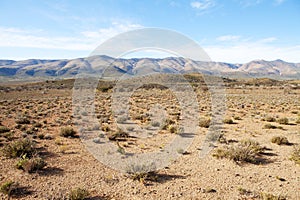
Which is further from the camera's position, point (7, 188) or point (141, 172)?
point (141, 172)

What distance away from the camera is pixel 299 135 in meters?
13.0

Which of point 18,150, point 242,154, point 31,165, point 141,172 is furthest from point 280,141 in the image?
point 18,150

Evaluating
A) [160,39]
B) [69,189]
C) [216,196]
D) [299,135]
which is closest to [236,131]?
[299,135]

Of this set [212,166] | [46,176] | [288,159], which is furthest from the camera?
[288,159]

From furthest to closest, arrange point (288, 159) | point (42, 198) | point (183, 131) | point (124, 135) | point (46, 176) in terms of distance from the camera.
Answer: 1. point (183, 131)
2. point (124, 135)
3. point (288, 159)
4. point (46, 176)
5. point (42, 198)

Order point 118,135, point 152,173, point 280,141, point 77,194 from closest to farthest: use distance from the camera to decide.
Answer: point 77,194
point 152,173
point 280,141
point 118,135

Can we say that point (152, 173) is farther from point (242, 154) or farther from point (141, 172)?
point (242, 154)

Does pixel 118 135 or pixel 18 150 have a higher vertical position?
pixel 18 150

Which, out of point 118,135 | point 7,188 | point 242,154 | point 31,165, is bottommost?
point 118,135

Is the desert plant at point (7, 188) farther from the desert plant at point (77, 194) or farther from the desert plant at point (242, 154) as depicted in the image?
the desert plant at point (242, 154)

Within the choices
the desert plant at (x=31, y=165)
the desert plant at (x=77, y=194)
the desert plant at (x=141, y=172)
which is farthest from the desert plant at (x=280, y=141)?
the desert plant at (x=31, y=165)

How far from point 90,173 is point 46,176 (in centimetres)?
143

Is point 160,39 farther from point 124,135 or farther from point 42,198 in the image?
point 42,198

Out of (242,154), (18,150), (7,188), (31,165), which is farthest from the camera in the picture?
(18,150)
